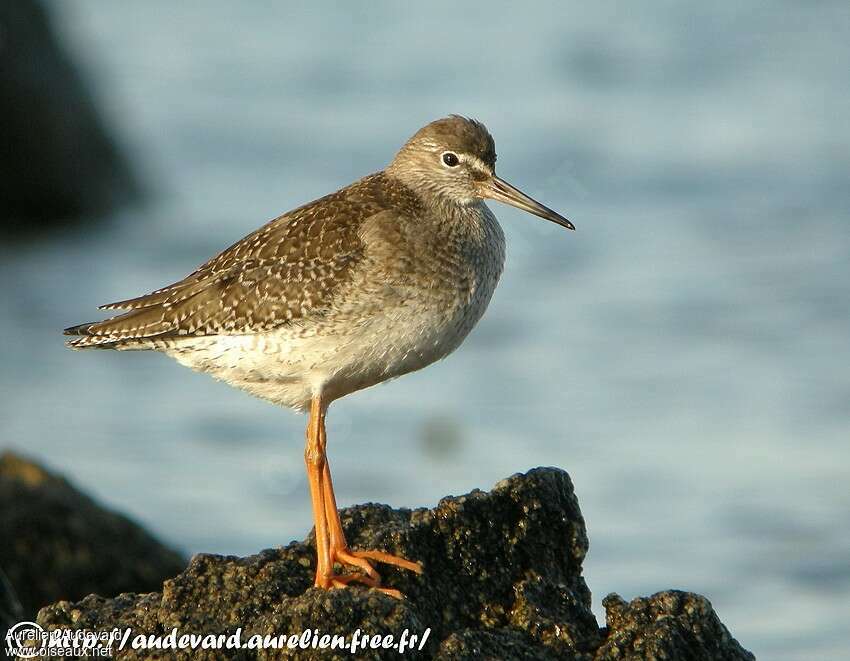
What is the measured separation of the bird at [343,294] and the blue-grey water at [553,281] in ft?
14.3

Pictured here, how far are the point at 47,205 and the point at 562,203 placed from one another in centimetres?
739

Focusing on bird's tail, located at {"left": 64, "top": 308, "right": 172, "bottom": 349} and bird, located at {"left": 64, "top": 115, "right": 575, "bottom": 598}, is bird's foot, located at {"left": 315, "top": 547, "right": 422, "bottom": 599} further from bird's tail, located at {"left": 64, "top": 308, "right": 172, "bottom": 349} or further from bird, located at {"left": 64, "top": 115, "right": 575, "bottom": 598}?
bird's tail, located at {"left": 64, "top": 308, "right": 172, "bottom": 349}

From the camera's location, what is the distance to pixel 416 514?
7746 millimetres

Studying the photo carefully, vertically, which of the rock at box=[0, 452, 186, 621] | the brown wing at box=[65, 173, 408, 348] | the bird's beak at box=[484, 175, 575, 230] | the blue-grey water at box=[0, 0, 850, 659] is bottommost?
the rock at box=[0, 452, 186, 621]

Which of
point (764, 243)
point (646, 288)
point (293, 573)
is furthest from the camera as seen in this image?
point (764, 243)

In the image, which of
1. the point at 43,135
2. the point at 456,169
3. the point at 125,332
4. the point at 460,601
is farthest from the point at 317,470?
the point at 43,135

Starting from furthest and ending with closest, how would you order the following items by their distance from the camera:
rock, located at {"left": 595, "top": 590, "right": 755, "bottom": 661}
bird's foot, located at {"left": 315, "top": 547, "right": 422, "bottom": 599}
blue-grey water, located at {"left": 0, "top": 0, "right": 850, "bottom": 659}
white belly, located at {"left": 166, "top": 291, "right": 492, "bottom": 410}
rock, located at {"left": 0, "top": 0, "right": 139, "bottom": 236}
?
rock, located at {"left": 0, "top": 0, "right": 139, "bottom": 236}, blue-grey water, located at {"left": 0, "top": 0, "right": 850, "bottom": 659}, white belly, located at {"left": 166, "top": 291, "right": 492, "bottom": 410}, bird's foot, located at {"left": 315, "top": 547, "right": 422, "bottom": 599}, rock, located at {"left": 595, "top": 590, "right": 755, "bottom": 661}

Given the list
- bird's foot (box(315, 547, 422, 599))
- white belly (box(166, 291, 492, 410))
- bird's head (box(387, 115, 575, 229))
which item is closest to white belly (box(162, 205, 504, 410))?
white belly (box(166, 291, 492, 410))

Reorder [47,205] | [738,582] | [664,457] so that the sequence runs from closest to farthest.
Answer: [738,582] < [664,457] < [47,205]

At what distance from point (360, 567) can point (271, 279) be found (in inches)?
75.9

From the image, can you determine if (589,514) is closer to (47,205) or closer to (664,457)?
(664,457)

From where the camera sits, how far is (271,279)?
855 centimetres

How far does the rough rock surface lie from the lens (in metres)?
6.68

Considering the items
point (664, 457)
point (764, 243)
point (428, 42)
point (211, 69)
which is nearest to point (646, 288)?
point (764, 243)
